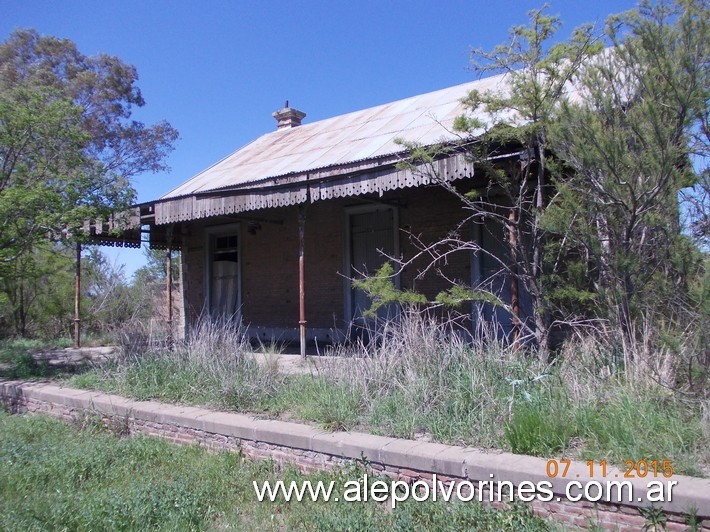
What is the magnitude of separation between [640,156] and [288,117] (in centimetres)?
1250

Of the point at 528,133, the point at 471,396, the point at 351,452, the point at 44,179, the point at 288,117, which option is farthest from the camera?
the point at 288,117

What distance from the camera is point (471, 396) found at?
486 cm

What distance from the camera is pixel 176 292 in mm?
18875

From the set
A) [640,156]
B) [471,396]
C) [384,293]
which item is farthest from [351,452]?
[640,156]

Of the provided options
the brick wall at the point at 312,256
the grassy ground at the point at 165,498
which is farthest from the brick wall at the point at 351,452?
the brick wall at the point at 312,256

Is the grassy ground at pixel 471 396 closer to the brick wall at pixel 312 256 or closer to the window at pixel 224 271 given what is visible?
the brick wall at pixel 312 256

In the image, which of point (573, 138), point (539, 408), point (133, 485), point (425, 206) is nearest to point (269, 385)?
point (133, 485)

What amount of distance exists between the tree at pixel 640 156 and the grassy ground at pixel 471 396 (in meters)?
0.65

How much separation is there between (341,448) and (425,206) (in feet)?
20.6

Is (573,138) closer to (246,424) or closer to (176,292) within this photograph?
(246,424)

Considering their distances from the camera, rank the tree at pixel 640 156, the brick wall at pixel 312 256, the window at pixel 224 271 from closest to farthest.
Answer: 1. the tree at pixel 640 156
2. the brick wall at pixel 312 256
3. the window at pixel 224 271

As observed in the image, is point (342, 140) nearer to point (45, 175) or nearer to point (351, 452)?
point (45, 175)

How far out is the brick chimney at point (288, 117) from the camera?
16.1 m

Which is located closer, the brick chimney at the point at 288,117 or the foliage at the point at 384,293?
the foliage at the point at 384,293
